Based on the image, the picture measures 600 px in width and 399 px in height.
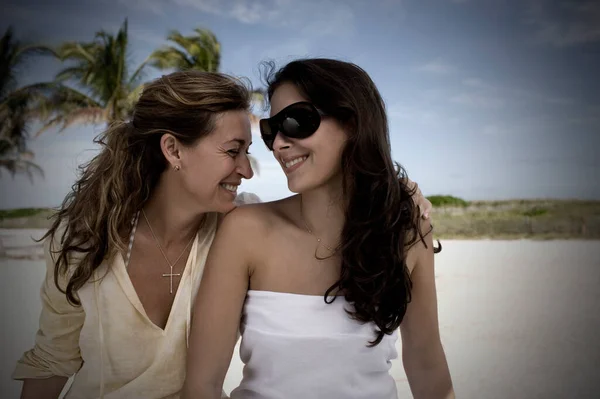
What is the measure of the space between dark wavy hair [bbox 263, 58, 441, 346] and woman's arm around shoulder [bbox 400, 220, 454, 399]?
0.29 feet

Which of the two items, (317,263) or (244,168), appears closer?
(317,263)

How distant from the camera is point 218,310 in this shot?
1931 millimetres

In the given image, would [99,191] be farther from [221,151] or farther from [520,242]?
[520,242]

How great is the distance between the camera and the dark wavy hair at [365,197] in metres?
1.97

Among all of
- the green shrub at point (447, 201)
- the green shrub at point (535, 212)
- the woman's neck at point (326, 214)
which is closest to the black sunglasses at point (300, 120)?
the woman's neck at point (326, 214)

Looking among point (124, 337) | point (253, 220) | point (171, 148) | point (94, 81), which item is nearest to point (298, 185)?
point (253, 220)

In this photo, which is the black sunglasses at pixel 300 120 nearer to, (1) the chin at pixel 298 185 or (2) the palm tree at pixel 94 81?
(1) the chin at pixel 298 185

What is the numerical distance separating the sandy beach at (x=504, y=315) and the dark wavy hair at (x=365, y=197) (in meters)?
4.35

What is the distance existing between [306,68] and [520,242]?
53.6ft

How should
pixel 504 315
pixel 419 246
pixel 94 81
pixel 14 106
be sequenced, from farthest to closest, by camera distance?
1. pixel 14 106
2. pixel 94 81
3. pixel 504 315
4. pixel 419 246

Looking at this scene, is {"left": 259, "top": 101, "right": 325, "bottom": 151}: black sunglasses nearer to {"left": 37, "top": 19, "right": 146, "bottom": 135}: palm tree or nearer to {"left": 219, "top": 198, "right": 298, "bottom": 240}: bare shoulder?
{"left": 219, "top": 198, "right": 298, "bottom": 240}: bare shoulder

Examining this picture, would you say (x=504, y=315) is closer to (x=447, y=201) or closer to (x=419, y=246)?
(x=447, y=201)

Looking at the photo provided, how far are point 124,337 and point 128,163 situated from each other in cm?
70

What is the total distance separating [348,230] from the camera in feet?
6.75
